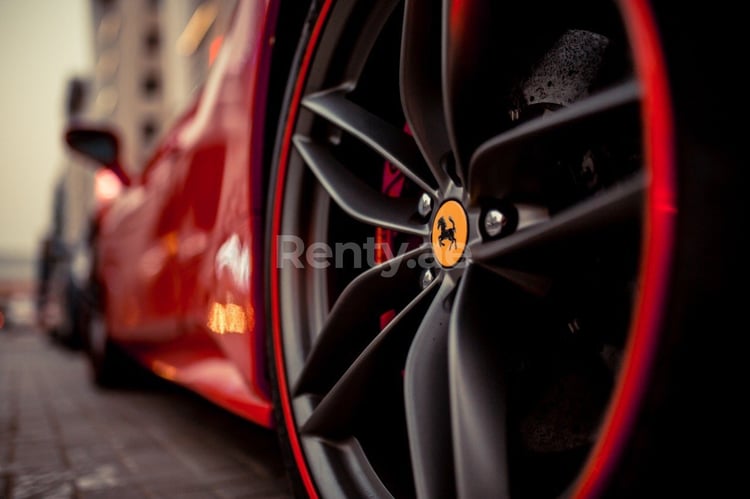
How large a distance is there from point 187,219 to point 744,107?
1598 millimetres

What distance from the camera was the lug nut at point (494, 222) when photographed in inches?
35.7

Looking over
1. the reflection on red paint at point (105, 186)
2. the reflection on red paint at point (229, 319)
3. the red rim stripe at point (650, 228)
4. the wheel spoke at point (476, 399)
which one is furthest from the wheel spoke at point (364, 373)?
the reflection on red paint at point (105, 186)

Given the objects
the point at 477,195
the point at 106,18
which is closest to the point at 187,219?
the point at 477,195

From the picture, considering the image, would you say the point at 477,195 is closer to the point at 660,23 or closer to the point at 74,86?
the point at 660,23

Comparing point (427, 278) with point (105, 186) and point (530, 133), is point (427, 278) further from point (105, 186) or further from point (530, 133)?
point (105, 186)

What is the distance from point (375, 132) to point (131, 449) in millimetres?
1647

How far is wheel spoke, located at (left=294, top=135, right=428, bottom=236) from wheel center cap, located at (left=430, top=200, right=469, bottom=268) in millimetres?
78

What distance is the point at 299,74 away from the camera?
4.16ft

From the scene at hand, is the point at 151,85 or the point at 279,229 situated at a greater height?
the point at 151,85

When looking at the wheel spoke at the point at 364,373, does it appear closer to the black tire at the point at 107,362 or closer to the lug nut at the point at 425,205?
the lug nut at the point at 425,205

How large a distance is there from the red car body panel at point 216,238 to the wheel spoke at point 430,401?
1.44 feet

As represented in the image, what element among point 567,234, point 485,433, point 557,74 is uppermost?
point 557,74

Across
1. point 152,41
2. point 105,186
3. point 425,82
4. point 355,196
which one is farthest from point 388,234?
point 152,41

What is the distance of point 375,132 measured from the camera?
1.18m
